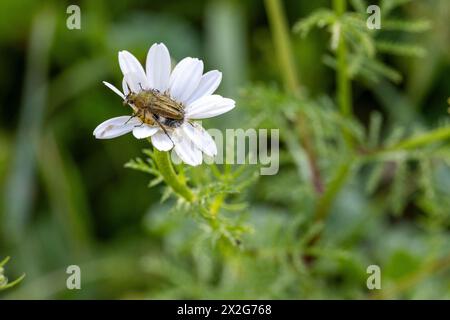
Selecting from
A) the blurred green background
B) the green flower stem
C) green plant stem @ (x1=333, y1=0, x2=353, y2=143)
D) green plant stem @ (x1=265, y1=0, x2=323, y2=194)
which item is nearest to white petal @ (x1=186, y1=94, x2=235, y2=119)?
the green flower stem

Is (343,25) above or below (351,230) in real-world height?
above

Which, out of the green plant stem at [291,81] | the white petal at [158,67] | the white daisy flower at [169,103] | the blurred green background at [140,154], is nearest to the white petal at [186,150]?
the white daisy flower at [169,103]

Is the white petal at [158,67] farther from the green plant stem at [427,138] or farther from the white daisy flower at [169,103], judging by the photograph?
the green plant stem at [427,138]

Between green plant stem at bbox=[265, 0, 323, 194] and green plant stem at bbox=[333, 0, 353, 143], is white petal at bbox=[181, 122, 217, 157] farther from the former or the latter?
green plant stem at bbox=[265, 0, 323, 194]

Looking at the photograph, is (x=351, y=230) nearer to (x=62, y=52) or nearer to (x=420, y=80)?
(x=420, y=80)

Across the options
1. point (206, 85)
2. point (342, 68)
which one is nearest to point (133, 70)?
point (206, 85)
